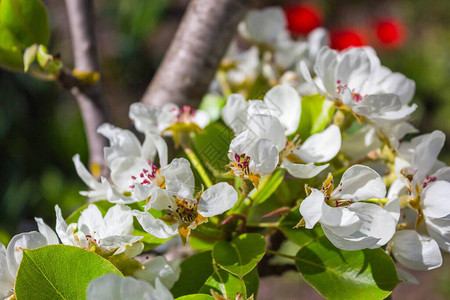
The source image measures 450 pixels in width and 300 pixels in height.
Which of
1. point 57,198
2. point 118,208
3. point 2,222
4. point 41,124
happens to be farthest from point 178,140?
point 41,124

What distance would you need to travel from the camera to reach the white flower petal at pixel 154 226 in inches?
15.4

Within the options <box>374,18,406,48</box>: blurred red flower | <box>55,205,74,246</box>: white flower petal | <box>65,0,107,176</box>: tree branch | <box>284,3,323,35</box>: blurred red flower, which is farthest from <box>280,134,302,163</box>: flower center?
<box>374,18,406,48</box>: blurred red flower

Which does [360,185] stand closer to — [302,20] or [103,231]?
[103,231]

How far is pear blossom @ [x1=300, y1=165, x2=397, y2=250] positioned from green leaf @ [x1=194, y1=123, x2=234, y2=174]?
12 cm

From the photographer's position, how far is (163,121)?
1.77 feet

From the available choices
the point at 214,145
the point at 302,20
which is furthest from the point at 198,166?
the point at 302,20

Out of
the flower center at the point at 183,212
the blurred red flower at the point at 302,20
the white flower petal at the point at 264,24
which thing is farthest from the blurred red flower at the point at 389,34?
the flower center at the point at 183,212

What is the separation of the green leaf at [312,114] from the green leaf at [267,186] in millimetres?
63

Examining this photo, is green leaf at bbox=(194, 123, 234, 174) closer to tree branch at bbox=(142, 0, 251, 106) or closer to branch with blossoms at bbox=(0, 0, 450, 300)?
branch with blossoms at bbox=(0, 0, 450, 300)

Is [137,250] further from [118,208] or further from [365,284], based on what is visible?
[365,284]

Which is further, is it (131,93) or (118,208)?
(131,93)

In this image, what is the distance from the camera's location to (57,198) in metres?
2.00

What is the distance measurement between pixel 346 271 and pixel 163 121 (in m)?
0.26

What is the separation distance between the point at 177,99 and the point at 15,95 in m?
1.93
